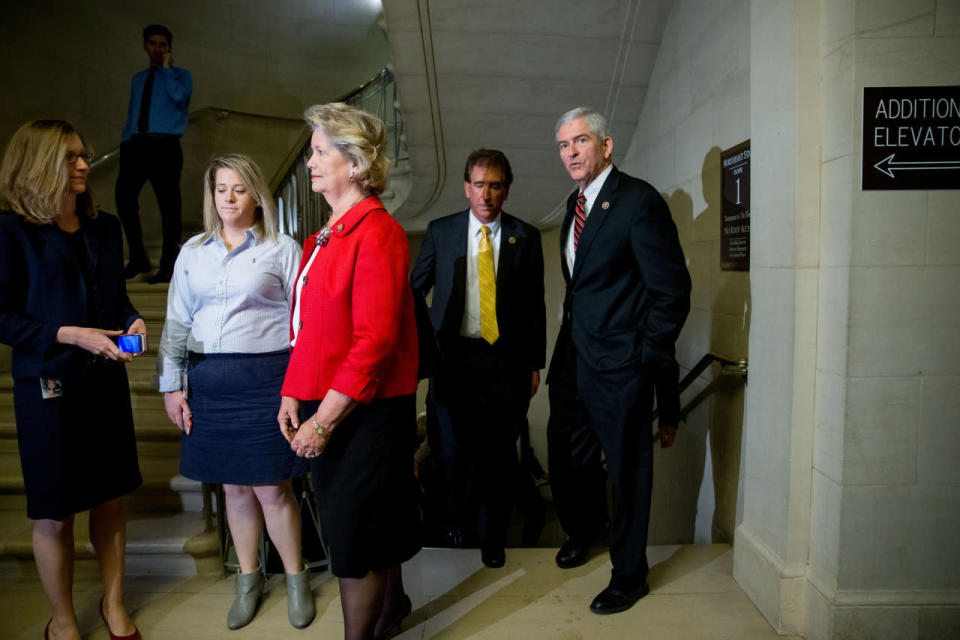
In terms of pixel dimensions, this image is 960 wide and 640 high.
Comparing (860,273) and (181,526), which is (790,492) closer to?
(860,273)

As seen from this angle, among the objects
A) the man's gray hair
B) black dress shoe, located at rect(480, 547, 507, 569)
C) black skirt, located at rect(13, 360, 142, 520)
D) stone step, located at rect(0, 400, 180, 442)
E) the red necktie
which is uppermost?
the man's gray hair

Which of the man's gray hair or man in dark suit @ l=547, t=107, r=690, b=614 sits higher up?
the man's gray hair

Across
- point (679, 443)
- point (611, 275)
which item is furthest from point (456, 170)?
point (611, 275)

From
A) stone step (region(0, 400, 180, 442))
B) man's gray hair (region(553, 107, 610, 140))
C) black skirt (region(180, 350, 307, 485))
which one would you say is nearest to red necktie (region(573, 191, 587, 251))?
man's gray hair (region(553, 107, 610, 140))

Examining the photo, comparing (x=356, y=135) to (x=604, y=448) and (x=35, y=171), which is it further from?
(x=604, y=448)

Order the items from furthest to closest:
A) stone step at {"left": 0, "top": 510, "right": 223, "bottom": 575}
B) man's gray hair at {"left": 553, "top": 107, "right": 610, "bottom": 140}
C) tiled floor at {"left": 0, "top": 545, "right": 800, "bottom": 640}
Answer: stone step at {"left": 0, "top": 510, "right": 223, "bottom": 575}, man's gray hair at {"left": 553, "top": 107, "right": 610, "bottom": 140}, tiled floor at {"left": 0, "top": 545, "right": 800, "bottom": 640}

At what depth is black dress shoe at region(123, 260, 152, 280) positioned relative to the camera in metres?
4.21

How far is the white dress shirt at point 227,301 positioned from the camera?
6.40 feet

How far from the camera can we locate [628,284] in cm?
212

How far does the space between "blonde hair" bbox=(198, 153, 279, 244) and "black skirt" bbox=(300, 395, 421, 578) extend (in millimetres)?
697

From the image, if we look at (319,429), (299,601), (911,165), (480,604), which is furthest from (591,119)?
(299,601)

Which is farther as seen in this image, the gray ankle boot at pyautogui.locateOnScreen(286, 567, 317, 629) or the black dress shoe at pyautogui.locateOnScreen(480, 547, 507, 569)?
the black dress shoe at pyautogui.locateOnScreen(480, 547, 507, 569)

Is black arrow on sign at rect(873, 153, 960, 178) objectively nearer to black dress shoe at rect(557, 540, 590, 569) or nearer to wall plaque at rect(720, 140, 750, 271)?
wall plaque at rect(720, 140, 750, 271)

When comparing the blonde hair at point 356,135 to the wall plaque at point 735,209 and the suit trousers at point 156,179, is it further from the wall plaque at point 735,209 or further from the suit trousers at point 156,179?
the suit trousers at point 156,179
